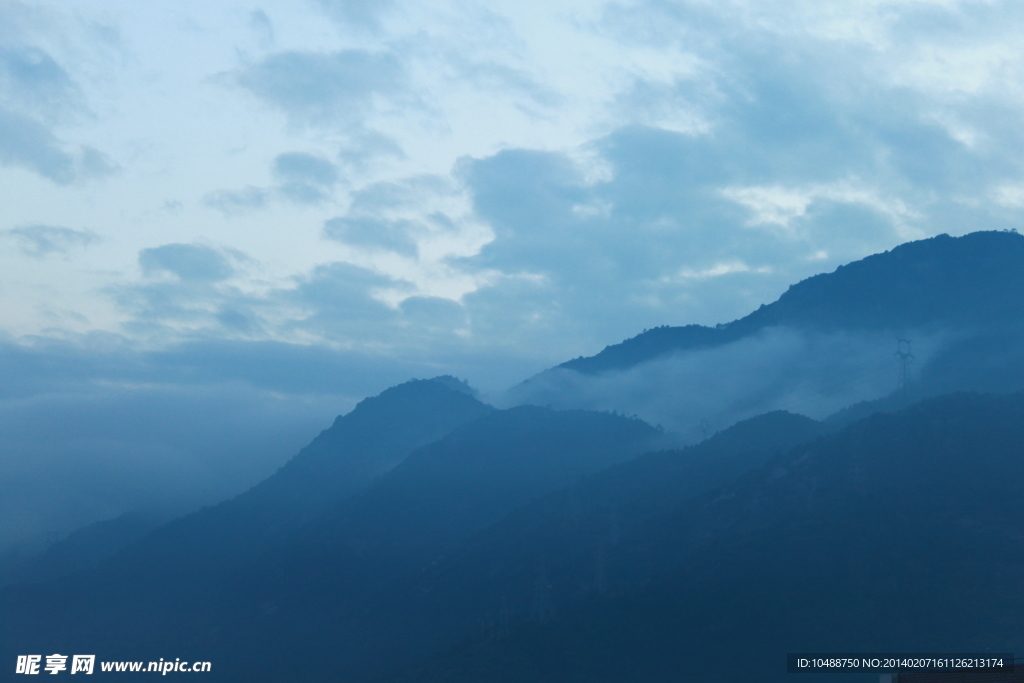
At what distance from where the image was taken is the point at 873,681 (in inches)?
7697

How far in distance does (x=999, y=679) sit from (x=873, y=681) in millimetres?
123079

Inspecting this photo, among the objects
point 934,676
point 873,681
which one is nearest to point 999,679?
point 934,676

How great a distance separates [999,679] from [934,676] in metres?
6.93

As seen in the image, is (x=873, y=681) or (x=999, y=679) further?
(x=873, y=681)

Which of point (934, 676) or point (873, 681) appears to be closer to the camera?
point (934, 676)

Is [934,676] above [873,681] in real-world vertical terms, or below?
above

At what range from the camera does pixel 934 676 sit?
271 ft

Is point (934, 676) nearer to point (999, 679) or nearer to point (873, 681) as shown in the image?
point (999, 679)

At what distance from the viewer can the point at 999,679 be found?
276ft

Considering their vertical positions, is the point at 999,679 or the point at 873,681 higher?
the point at 999,679

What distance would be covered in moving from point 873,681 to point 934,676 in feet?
416
